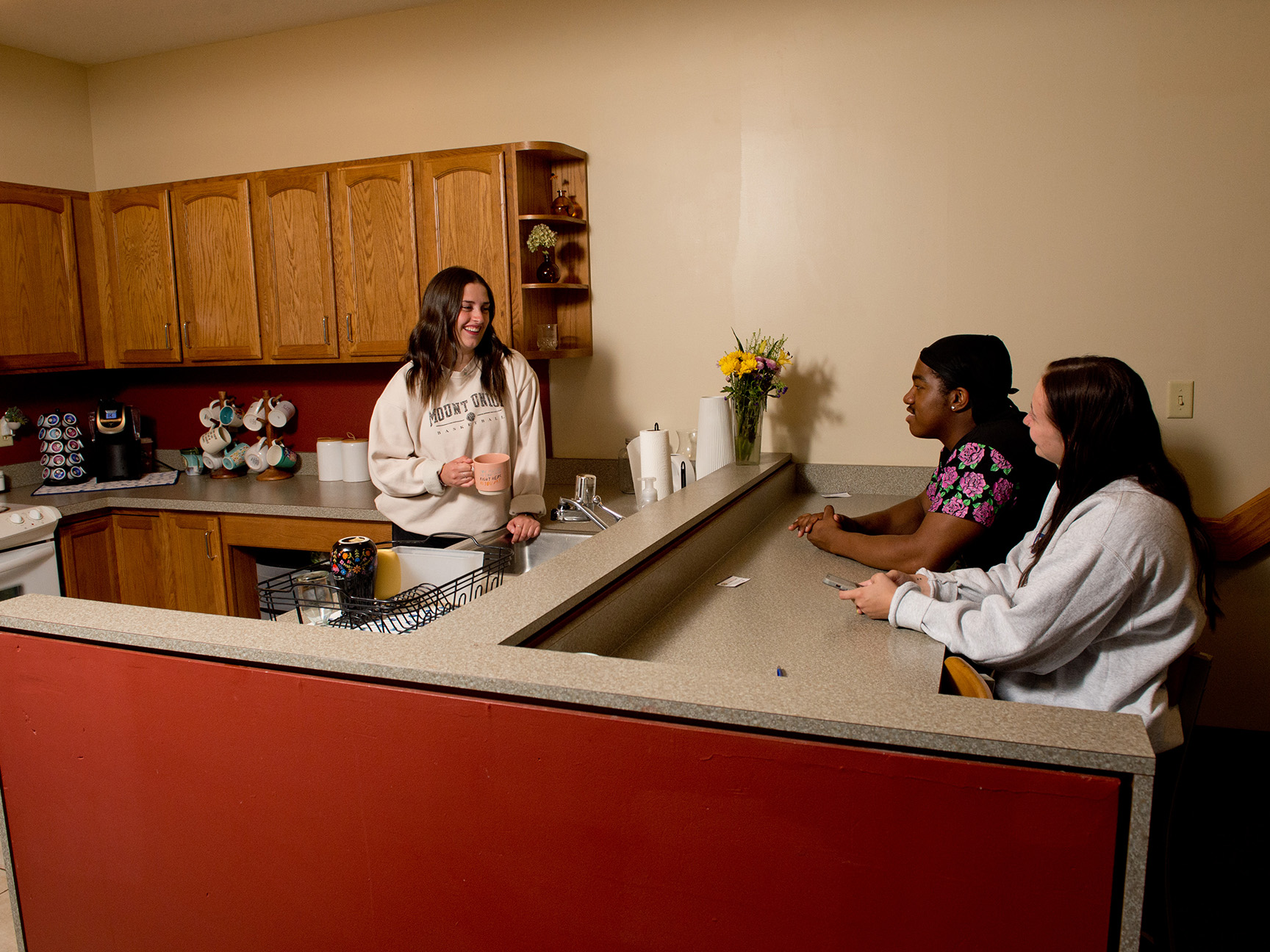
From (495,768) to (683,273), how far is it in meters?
2.50

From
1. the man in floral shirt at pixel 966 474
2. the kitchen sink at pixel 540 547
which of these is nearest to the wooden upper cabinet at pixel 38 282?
the kitchen sink at pixel 540 547

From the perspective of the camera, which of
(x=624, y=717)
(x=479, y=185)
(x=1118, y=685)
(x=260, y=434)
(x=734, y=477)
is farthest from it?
(x=260, y=434)

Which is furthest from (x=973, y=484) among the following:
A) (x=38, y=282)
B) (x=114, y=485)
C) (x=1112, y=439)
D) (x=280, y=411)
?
(x=38, y=282)

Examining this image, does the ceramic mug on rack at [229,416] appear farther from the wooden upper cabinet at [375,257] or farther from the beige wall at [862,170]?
the beige wall at [862,170]

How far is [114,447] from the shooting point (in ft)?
12.4

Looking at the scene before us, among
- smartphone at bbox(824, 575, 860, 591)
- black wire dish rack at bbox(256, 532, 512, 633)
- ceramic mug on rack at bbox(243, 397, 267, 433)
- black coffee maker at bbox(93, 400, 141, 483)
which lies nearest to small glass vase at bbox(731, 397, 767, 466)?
smartphone at bbox(824, 575, 860, 591)

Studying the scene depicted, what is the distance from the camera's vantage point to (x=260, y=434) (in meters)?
3.99

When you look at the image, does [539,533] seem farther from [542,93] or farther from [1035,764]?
[1035,764]

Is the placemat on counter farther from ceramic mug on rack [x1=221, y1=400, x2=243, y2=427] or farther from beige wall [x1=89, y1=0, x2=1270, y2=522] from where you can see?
beige wall [x1=89, y1=0, x2=1270, y2=522]

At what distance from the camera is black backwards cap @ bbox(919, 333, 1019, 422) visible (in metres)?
2.11

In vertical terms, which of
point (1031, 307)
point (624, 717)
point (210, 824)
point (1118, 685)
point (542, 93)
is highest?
point (542, 93)

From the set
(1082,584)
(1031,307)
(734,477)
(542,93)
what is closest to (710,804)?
(1082,584)

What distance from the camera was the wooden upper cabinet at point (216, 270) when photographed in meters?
3.53

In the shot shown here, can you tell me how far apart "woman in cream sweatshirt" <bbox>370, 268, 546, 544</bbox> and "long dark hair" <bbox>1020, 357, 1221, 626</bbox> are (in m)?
1.57
